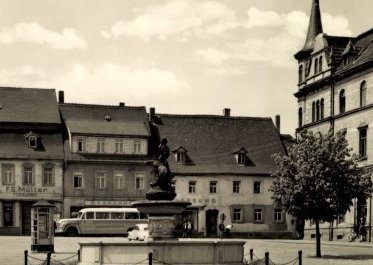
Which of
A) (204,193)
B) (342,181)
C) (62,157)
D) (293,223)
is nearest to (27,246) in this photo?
(342,181)

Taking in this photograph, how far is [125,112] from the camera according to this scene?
66312 millimetres

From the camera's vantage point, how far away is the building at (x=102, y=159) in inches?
2445

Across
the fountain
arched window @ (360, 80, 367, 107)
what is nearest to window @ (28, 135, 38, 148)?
arched window @ (360, 80, 367, 107)

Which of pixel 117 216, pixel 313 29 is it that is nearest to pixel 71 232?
pixel 117 216

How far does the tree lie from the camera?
33.4 metres

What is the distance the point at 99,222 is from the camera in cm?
5200

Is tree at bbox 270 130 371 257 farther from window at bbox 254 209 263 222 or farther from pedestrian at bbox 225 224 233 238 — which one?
window at bbox 254 209 263 222

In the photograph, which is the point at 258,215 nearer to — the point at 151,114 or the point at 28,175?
the point at 151,114

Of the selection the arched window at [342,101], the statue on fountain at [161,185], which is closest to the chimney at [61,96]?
the arched window at [342,101]

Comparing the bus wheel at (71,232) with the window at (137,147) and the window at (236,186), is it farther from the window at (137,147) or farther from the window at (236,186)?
the window at (236,186)

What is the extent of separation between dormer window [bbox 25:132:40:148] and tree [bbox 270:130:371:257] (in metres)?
31.4

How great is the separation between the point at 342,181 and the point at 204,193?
1257 inches

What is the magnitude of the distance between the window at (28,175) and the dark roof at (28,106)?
12.5ft

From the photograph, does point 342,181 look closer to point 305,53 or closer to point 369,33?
point 369,33
